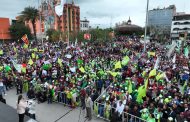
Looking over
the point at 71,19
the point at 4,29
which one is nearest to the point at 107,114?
the point at 4,29

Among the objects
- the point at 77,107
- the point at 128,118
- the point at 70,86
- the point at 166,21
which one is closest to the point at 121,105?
the point at 128,118

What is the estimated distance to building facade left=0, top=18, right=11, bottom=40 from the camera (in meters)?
56.7

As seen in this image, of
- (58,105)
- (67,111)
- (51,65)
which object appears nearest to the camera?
(67,111)

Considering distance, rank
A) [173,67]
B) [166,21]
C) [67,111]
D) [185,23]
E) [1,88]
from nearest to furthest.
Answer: [67,111] → [1,88] → [173,67] → [185,23] → [166,21]

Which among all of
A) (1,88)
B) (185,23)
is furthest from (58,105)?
(185,23)

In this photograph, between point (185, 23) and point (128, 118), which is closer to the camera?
point (128, 118)

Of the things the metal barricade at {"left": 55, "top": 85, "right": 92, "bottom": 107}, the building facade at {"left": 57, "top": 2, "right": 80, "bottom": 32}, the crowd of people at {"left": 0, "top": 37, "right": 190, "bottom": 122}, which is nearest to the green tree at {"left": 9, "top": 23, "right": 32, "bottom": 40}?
the building facade at {"left": 57, "top": 2, "right": 80, "bottom": 32}

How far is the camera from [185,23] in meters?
89.4

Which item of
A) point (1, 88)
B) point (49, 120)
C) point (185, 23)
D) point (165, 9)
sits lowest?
point (49, 120)

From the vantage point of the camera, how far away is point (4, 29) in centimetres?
5738

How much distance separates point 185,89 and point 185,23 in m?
84.5

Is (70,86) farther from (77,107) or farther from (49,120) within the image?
(49,120)

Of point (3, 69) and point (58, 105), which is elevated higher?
point (3, 69)

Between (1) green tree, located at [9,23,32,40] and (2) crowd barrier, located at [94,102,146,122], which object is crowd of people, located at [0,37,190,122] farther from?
(1) green tree, located at [9,23,32,40]
